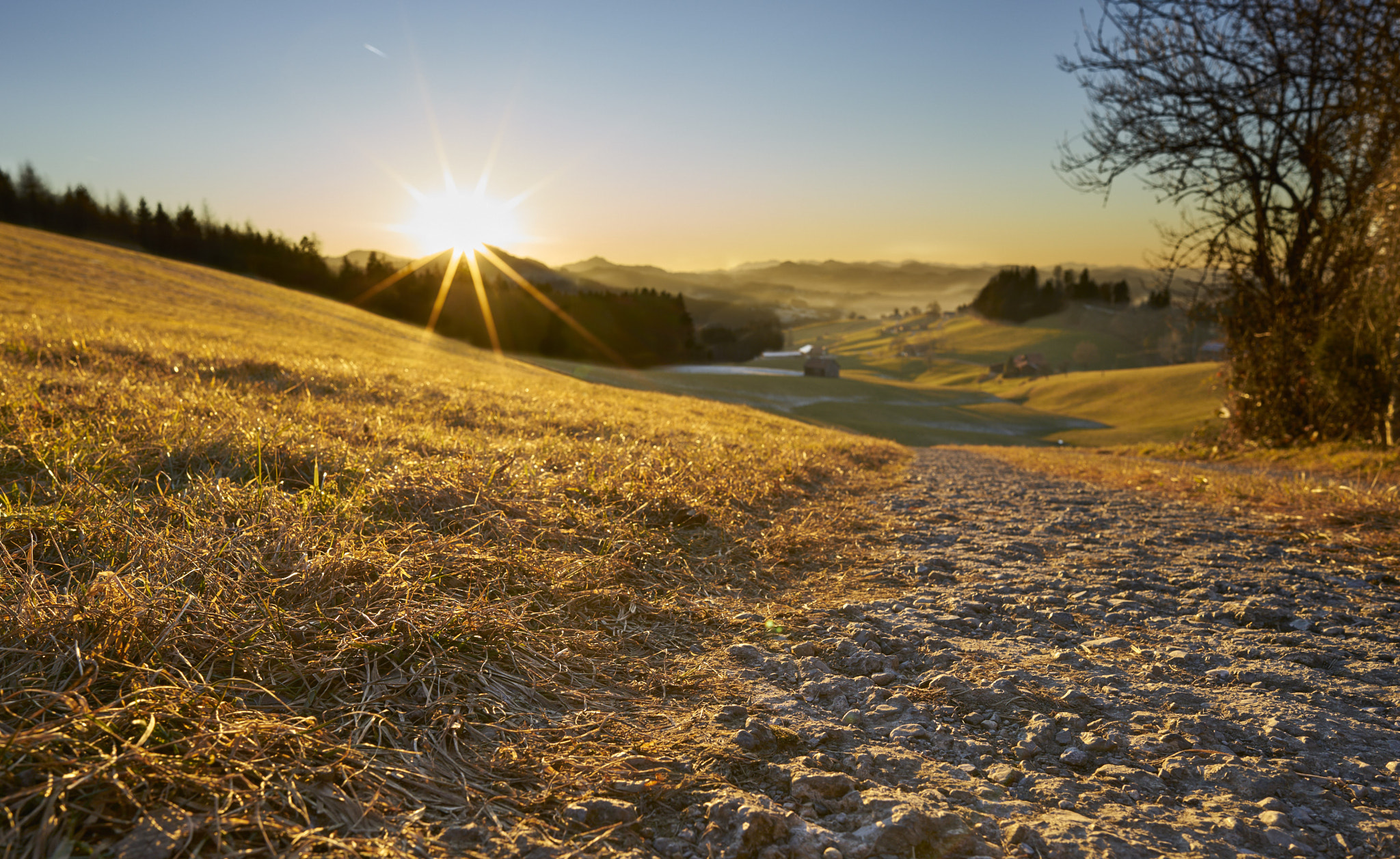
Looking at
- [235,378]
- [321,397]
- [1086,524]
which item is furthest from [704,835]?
[235,378]

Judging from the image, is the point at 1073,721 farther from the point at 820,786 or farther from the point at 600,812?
the point at 600,812

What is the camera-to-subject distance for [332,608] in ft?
8.04

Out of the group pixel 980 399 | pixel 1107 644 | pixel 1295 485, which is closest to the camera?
pixel 1107 644

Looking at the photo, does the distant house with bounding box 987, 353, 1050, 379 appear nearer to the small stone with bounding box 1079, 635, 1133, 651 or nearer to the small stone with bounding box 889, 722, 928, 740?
the small stone with bounding box 1079, 635, 1133, 651

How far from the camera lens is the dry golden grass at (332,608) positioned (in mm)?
1578

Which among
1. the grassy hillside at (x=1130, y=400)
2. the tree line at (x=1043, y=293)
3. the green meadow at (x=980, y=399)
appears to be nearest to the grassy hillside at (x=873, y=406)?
the green meadow at (x=980, y=399)

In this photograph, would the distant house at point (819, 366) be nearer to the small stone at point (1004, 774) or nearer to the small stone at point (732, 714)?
the small stone at point (732, 714)

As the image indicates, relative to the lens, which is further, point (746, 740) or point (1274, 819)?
point (746, 740)

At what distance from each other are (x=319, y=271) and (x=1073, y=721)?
287ft

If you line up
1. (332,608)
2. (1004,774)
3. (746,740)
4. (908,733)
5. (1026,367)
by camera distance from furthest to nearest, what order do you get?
(1026,367) < (332,608) < (908,733) < (746,740) < (1004,774)

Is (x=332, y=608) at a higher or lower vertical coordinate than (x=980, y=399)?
higher

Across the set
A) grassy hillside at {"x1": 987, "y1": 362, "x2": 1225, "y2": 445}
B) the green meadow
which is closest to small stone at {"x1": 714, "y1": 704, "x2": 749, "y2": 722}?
the green meadow

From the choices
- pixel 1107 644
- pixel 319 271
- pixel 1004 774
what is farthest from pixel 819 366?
pixel 1004 774

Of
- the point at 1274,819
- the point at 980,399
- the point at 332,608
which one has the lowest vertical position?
the point at 980,399
